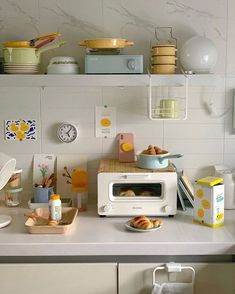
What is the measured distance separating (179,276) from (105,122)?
0.97m

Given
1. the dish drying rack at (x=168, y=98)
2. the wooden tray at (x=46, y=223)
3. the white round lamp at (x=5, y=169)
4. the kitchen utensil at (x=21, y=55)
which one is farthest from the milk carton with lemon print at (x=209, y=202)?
the kitchen utensil at (x=21, y=55)

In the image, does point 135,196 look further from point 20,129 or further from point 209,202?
point 20,129

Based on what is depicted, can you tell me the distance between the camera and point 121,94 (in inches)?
106

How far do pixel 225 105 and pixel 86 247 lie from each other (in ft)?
3.80

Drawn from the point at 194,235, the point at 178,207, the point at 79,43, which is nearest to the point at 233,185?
the point at 178,207

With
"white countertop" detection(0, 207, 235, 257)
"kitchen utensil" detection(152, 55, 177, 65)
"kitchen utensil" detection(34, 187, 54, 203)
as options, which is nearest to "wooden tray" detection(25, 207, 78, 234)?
→ "white countertop" detection(0, 207, 235, 257)

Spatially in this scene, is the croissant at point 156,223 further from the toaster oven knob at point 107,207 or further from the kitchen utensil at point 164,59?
the kitchen utensil at point 164,59

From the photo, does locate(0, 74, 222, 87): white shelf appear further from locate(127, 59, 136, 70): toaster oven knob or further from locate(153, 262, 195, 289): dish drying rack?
locate(153, 262, 195, 289): dish drying rack

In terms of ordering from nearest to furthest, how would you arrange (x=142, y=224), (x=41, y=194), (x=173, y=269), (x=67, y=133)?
(x=173, y=269)
(x=142, y=224)
(x=41, y=194)
(x=67, y=133)

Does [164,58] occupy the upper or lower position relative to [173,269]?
upper

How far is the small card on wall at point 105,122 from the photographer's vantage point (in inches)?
106

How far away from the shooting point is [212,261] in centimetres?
214

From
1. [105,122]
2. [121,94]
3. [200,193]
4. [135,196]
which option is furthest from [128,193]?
[121,94]

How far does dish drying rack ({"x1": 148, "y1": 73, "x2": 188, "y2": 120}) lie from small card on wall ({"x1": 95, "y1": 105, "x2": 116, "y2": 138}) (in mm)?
223
